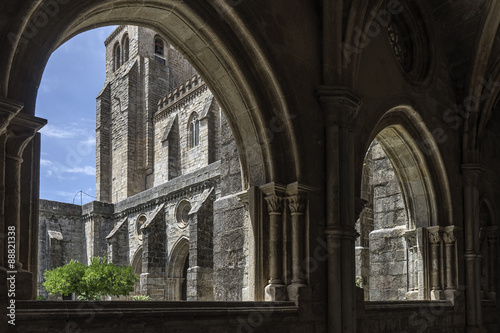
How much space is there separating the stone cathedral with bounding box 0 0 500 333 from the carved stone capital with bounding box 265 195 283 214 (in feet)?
0.05

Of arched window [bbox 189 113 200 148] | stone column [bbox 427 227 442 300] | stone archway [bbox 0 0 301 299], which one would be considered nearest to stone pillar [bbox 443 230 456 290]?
stone column [bbox 427 227 442 300]

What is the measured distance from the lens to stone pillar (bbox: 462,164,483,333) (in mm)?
8195

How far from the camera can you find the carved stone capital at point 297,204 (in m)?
5.45

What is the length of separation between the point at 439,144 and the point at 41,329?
6293mm

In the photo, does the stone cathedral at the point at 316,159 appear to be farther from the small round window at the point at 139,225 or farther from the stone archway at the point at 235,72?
the small round window at the point at 139,225

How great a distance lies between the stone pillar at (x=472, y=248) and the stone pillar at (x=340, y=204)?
10.8 feet

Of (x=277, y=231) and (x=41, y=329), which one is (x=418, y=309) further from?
(x=41, y=329)

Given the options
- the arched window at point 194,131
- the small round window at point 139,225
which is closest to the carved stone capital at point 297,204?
the small round window at point 139,225

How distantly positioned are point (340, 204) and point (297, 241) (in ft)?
2.17

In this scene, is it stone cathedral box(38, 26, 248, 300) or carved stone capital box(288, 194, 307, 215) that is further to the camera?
stone cathedral box(38, 26, 248, 300)

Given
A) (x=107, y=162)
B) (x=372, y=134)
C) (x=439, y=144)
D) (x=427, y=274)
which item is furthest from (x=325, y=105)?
(x=107, y=162)

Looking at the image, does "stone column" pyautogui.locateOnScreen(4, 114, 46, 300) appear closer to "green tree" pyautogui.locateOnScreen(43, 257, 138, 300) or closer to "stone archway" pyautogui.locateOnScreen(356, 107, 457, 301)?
"stone archway" pyautogui.locateOnScreen(356, 107, 457, 301)

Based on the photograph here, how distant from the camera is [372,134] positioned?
6.75m

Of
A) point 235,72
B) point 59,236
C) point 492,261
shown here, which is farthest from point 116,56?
point 235,72
